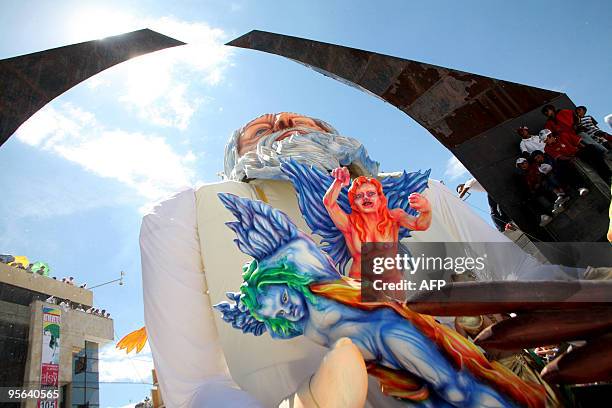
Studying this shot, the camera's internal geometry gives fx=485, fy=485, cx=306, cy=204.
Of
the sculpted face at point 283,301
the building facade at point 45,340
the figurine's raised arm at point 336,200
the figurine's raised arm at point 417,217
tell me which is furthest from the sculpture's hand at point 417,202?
the building facade at point 45,340

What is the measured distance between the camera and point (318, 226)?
159 cm

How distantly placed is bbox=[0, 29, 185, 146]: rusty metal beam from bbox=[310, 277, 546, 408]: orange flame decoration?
120 inches

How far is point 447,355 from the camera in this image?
966mm

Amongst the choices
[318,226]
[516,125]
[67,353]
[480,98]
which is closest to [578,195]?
[516,125]

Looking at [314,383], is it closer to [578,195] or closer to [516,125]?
[516,125]

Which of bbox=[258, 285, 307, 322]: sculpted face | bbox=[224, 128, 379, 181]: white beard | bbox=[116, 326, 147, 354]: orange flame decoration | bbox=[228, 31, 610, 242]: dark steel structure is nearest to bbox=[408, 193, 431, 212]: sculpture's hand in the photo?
bbox=[224, 128, 379, 181]: white beard

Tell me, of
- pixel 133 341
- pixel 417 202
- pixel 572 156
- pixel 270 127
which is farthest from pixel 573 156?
pixel 133 341

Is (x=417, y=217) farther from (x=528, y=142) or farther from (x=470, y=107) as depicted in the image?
(x=528, y=142)

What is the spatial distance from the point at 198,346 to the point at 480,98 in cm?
284

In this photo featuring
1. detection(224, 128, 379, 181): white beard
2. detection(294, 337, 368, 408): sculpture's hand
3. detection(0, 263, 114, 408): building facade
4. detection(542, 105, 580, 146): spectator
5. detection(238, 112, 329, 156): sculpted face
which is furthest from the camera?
detection(0, 263, 114, 408): building facade

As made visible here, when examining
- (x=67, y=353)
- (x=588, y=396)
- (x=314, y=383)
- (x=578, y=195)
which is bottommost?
(x=588, y=396)

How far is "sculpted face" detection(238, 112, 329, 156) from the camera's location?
2201mm

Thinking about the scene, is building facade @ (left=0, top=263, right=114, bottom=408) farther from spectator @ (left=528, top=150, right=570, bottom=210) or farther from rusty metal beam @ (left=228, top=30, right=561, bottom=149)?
spectator @ (left=528, top=150, right=570, bottom=210)

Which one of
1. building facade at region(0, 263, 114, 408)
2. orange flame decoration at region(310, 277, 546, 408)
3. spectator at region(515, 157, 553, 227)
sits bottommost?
orange flame decoration at region(310, 277, 546, 408)
